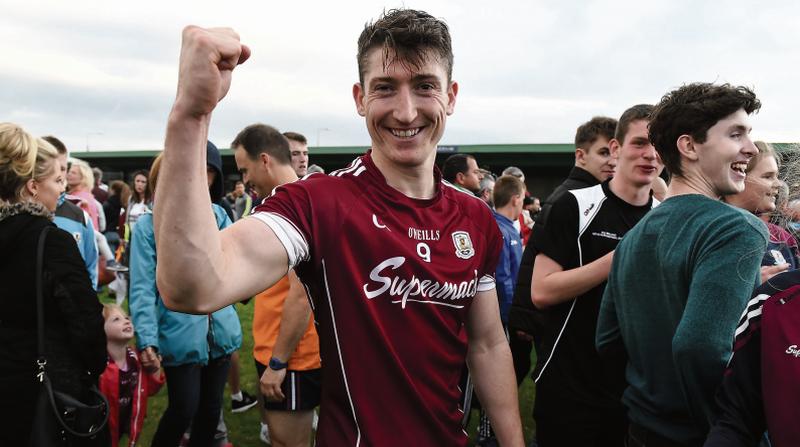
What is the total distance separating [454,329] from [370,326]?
316 mm

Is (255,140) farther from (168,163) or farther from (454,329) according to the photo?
(168,163)

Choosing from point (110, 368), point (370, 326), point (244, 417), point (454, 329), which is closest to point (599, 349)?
point (454, 329)

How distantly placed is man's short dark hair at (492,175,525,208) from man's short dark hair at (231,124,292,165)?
231 cm

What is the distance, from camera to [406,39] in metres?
1.75

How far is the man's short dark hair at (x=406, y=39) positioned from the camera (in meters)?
1.75

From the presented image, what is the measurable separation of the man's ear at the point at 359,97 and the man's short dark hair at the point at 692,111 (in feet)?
4.20

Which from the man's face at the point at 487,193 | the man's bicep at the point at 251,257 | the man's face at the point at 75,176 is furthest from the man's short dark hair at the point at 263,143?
the man's face at the point at 75,176

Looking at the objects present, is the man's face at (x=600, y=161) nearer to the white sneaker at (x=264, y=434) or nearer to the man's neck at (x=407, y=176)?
the man's neck at (x=407, y=176)

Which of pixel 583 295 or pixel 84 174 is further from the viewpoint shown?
pixel 84 174

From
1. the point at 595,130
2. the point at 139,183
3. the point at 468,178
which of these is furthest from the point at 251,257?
the point at 139,183

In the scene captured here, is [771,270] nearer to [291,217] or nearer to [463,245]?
[463,245]

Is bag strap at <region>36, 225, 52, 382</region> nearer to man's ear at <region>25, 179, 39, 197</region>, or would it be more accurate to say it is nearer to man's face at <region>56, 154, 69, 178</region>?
man's ear at <region>25, 179, 39, 197</region>

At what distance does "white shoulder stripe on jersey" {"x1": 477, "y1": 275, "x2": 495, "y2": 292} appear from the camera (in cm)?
204

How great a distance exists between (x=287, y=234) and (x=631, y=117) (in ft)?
7.91
